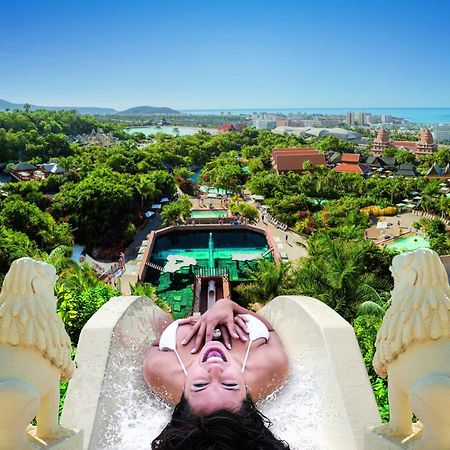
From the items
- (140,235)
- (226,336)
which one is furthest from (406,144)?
(226,336)

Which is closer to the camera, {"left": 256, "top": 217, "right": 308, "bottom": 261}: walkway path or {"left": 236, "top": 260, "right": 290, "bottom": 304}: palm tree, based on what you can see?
{"left": 236, "top": 260, "right": 290, "bottom": 304}: palm tree

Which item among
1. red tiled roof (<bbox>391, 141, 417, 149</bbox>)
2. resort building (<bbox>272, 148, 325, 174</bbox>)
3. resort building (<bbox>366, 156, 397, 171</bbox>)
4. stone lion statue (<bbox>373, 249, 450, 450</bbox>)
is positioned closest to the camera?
stone lion statue (<bbox>373, 249, 450, 450</bbox>)

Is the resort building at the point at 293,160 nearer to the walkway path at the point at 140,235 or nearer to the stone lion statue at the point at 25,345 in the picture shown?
the walkway path at the point at 140,235

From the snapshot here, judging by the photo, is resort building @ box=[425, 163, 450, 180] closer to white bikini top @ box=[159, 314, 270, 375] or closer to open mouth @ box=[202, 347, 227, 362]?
white bikini top @ box=[159, 314, 270, 375]

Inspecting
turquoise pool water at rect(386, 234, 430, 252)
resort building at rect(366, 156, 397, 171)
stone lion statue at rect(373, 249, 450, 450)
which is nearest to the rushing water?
stone lion statue at rect(373, 249, 450, 450)

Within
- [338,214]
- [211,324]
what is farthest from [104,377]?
[338,214]

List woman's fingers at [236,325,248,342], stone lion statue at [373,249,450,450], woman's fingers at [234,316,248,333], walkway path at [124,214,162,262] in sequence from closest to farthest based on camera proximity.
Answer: stone lion statue at [373,249,450,450] < woman's fingers at [236,325,248,342] < woman's fingers at [234,316,248,333] < walkway path at [124,214,162,262]

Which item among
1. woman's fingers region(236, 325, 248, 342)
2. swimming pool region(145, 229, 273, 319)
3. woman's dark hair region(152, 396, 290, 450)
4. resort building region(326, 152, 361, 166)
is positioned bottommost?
swimming pool region(145, 229, 273, 319)
